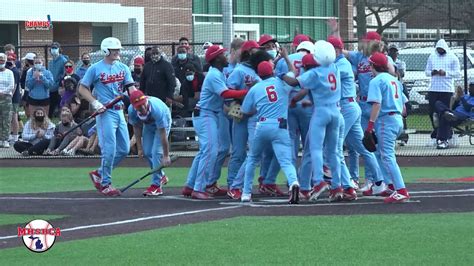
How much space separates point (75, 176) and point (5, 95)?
21.4 feet

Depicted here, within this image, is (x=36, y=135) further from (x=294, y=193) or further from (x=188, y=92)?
(x=294, y=193)

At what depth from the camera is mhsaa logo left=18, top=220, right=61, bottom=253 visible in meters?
10.5

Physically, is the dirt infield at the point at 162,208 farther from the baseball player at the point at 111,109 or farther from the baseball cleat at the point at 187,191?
the baseball player at the point at 111,109

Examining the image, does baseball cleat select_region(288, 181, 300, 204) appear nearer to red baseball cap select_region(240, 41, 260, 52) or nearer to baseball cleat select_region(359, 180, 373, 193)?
baseball cleat select_region(359, 180, 373, 193)

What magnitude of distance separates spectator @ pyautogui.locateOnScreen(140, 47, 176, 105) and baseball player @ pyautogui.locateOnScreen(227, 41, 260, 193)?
5898mm

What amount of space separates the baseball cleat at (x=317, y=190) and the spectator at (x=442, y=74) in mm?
9600

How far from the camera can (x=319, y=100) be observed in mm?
14094

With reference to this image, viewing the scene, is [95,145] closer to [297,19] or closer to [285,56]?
[285,56]

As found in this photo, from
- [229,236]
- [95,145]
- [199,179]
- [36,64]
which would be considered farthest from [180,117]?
[229,236]

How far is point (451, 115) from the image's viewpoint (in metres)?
22.8

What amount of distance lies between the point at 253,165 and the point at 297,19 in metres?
33.2

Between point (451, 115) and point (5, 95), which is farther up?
point (5, 95)

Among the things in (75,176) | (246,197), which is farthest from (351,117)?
(75,176)

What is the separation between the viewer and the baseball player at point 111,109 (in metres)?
15.6
